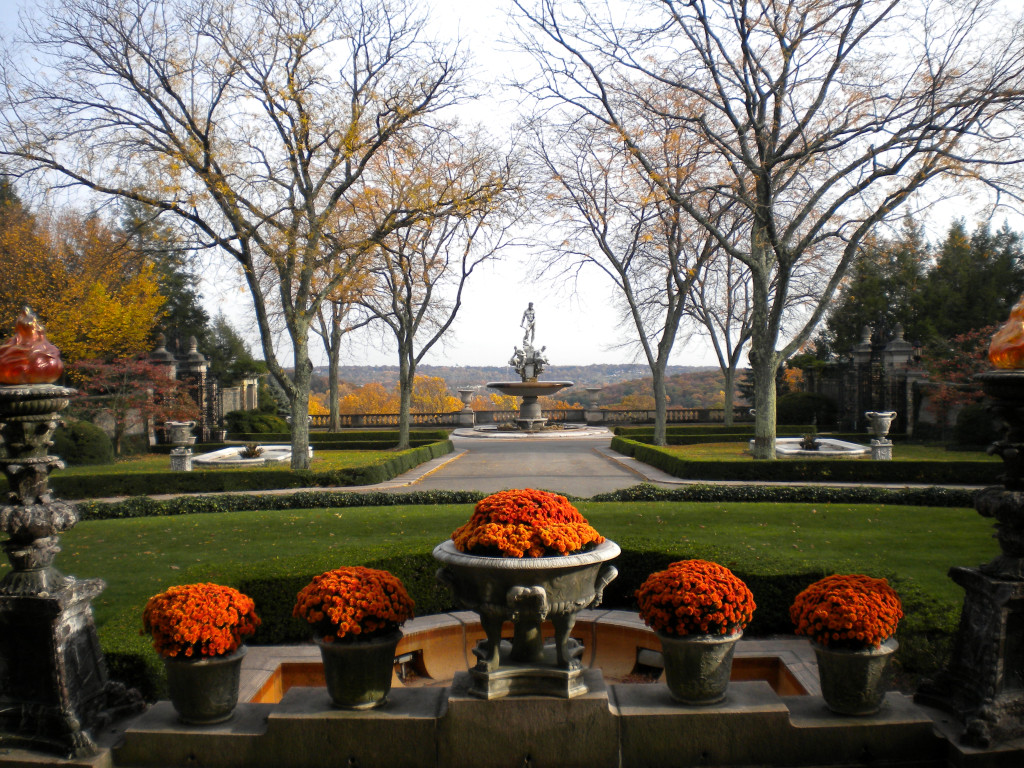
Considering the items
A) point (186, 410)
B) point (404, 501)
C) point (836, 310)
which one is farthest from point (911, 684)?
point (836, 310)

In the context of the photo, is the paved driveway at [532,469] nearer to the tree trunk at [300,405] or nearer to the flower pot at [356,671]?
the tree trunk at [300,405]

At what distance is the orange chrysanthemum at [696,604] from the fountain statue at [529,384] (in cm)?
2631

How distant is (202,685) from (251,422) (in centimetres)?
2767

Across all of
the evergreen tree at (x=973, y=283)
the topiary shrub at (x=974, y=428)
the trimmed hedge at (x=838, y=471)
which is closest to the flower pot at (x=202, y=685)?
the trimmed hedge at (x=838, y=471)

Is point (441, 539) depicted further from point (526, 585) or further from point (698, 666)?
point (698, 666)

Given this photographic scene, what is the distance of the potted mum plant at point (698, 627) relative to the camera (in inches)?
152

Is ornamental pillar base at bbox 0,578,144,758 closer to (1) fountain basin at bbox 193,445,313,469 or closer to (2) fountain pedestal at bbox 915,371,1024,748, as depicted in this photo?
(2) fountain pedestal at bbox 915,371,1024,748

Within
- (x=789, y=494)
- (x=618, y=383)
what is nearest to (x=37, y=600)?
(x=789, y=494)

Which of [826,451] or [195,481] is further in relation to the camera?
[826,451]

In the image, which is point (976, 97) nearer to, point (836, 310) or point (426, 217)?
point (426, 217)

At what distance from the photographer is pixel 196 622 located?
12.6 ft

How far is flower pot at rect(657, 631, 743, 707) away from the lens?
153 inches

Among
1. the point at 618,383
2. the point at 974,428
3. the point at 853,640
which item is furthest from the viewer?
the point at 618,383

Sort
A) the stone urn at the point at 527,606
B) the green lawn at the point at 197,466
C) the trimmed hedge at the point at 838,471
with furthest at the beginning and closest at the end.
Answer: the green lawn at the point at 197,466
the trimmed hedge at the point at 838,471
the stone urn at the point at 527,606
